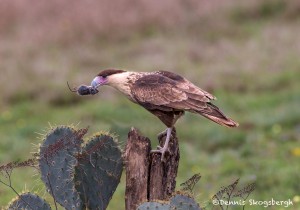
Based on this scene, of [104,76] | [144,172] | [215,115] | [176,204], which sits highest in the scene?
[104,76]

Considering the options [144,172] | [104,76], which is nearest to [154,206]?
[144,172]

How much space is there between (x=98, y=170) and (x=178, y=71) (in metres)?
9.57

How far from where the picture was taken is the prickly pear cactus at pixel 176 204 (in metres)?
4.42

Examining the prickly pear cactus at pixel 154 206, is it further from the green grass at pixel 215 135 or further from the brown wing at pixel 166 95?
the green grass at pixel 215 135

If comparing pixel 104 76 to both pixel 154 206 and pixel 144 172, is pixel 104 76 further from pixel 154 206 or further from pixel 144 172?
pixel 154 206

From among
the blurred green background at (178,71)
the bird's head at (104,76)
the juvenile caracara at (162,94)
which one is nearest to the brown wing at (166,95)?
the juvenile caracara at (162,94)

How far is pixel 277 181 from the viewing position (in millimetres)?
8883

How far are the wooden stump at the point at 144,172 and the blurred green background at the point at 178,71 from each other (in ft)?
8.31

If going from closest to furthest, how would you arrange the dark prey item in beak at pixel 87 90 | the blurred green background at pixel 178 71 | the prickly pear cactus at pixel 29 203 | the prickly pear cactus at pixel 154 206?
1. the prickly pear cactus at pixel 154 206
2. the prickly pear cactus at pixel 29 203
3. the dark prey item in beak at pixel 87 90
4. the blurred green background at pixel 178 71

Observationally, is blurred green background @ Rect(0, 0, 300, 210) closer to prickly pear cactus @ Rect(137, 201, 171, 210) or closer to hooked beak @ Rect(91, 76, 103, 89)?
hooked beak @ Rect(91, 76, 103, 89)

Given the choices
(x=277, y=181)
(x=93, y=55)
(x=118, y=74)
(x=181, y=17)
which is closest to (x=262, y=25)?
(x=181, y=17)

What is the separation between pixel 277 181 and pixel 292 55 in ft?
21.4

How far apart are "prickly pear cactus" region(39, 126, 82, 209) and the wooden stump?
362 millimetres

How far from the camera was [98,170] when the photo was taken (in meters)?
5.05
